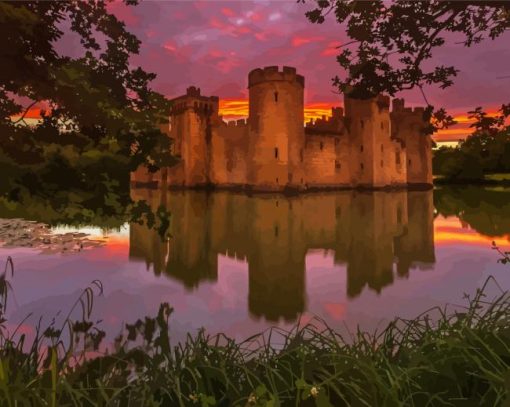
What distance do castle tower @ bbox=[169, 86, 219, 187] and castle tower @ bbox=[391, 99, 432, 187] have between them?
64.9 ft

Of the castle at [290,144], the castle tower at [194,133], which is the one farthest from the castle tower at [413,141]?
the castle tower at [194,133]

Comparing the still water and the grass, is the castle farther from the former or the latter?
the grass

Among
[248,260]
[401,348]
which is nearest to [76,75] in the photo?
[401,348]

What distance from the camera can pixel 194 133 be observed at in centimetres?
5144

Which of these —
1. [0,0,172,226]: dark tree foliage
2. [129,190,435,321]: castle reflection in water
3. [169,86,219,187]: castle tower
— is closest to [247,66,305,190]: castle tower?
[169,86,219,187]: castle tower

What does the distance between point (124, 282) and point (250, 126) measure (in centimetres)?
3416

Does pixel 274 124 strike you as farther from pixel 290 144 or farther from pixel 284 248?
pixel 284 248

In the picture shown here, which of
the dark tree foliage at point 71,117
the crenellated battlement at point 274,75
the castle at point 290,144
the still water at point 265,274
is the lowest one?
the still water at point 265,274

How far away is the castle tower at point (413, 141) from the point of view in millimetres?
55469

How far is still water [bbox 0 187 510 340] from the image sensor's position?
318 inches

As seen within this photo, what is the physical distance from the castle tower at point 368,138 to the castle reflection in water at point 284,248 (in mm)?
24176

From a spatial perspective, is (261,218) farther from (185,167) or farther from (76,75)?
(185,167)

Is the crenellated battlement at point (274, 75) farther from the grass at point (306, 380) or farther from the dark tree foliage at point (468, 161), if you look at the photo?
the grass at point (306, 380)

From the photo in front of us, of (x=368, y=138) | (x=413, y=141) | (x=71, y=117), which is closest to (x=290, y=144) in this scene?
(x=368, y=138)
